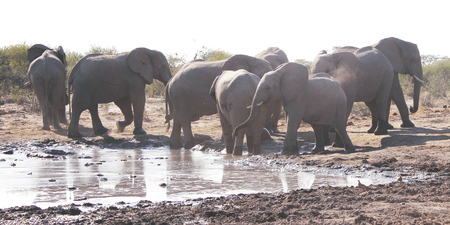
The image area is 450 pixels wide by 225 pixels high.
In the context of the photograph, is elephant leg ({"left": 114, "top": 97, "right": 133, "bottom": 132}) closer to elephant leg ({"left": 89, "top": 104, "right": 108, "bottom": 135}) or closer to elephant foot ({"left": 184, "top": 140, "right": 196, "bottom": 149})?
elephant leg ({"left": 89, "top": 104, "right": 108, "bottom": 135})

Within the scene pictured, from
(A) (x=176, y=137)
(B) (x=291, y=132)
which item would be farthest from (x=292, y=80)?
(A) (x=176, y=137)

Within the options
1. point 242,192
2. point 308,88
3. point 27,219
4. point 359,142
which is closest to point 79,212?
point 27,219

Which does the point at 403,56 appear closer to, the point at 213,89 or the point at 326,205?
the point at 213,89

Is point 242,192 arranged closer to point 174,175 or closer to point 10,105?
point 174,175

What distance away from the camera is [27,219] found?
5.16 meters

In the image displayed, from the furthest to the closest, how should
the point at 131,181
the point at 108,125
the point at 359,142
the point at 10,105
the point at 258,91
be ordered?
the point at 10,105 < the point at 108,125 < the point at 359,142 < the point at 258,91 < the point at 131,181

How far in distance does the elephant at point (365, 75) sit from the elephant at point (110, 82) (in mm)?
4142

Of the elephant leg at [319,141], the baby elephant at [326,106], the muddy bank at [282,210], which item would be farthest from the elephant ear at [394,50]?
the muddy bank at [282,210]

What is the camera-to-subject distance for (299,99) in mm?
9891

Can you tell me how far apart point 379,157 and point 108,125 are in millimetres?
9522

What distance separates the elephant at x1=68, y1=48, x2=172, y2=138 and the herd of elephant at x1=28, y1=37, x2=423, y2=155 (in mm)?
22

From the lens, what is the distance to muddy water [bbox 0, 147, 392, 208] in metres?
6.53

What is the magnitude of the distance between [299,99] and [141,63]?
17.9 ft

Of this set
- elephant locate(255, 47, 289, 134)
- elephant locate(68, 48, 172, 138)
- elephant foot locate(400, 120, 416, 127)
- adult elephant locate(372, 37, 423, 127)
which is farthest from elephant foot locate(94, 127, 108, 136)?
elephant foot locate(400, 120, 416, 127)
